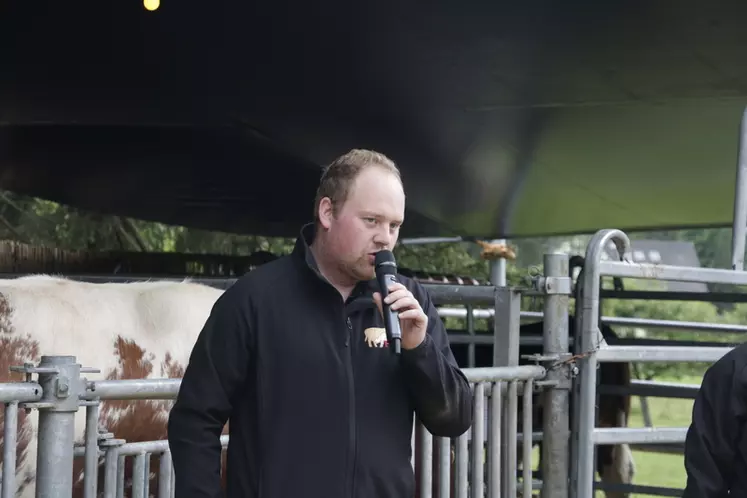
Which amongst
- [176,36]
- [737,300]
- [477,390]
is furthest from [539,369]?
[176,36]

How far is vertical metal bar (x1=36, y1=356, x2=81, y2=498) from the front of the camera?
2795 mm

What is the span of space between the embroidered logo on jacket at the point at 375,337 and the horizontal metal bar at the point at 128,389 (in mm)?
682

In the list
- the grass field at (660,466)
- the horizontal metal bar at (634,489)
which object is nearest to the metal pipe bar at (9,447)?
the horizontal metal bar at (634,489)

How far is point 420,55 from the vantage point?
320 inches

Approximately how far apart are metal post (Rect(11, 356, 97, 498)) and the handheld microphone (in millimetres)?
873

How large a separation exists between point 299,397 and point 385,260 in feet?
1.29

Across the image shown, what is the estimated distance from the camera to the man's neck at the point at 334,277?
2.65m

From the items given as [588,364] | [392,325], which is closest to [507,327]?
[588,364]

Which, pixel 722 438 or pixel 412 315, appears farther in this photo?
pixel 722 438

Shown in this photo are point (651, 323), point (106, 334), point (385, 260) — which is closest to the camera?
point (385, 260)

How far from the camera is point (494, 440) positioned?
4.10 m

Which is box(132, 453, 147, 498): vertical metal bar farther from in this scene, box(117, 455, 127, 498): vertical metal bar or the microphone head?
the microphone head

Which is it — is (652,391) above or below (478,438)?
above

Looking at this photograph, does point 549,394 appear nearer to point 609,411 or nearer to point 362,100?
point 609,411
